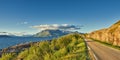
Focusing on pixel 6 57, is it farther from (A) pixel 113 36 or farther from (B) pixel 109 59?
(A) pixel 113 36

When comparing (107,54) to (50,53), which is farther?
(50,53)

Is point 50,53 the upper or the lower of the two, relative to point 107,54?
upper

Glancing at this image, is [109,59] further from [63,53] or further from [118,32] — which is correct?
[118,32]

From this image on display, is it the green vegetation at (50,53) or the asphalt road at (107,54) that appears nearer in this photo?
the green vegetation at (50,53)

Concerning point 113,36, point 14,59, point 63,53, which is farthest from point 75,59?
point 113,36

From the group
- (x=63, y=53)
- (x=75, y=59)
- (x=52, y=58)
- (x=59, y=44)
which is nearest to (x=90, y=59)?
→ (x=75, y=59)

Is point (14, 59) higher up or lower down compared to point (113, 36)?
lower down

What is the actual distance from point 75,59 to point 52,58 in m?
5.62

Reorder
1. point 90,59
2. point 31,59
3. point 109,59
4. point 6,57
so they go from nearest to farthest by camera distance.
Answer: point 90,59 → point 109,59 → point 31,59 → point 6,57

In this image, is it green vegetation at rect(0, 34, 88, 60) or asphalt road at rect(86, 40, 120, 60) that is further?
asphalt road at rect(86, 40, 120, 60)

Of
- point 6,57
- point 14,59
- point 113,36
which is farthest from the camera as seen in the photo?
point 113,36

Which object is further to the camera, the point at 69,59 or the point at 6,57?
the point at 6,57

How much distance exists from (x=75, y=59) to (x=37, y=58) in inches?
458

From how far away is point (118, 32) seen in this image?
5153 cm
